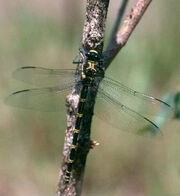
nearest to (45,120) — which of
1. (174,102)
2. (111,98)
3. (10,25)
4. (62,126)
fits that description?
(62,126)

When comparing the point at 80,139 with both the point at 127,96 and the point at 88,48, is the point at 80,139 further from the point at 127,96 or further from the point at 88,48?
the point at 127,96

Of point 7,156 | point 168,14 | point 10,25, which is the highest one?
point 168,14

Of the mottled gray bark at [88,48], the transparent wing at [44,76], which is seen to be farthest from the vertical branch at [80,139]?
the transparent wing at [44,76]

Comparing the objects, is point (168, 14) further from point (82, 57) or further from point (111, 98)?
point (82, 57)

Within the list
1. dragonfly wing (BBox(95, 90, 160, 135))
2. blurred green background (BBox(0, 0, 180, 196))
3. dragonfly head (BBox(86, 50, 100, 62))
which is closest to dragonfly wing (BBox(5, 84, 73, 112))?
dragonfly wing (BBox(95, 90, 160, 135))

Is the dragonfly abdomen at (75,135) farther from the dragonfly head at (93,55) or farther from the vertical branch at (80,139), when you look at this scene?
the dragonfly head at (93,55)

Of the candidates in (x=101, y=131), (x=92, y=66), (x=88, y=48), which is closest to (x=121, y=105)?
(x=92, y=66)
